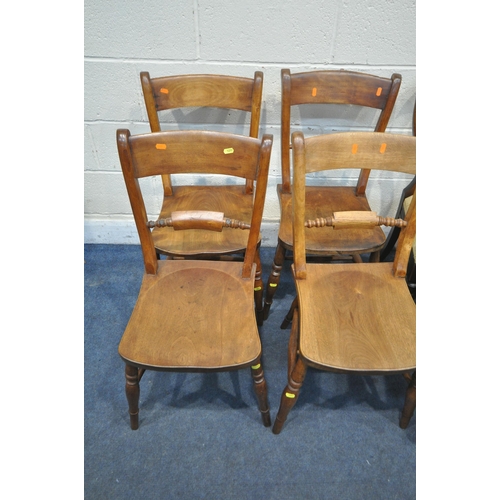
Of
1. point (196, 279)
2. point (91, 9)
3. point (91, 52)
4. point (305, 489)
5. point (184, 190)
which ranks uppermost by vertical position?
point (91, 9)

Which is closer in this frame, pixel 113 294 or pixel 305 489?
pixel 305 489

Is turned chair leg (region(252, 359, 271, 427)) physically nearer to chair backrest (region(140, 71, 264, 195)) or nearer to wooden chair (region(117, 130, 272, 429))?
wooden chair (region(117, 130, 272, 429))

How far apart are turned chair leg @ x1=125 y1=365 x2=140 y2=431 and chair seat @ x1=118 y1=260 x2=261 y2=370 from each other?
0.11 metres

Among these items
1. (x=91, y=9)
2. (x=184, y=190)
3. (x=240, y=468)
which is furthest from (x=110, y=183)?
(x=240, y=468)

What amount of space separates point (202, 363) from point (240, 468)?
46 cm

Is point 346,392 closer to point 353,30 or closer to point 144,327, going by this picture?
point 144,327

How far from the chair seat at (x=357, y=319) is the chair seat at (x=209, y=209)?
285 mm

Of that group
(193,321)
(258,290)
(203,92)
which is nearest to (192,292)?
(193,321)

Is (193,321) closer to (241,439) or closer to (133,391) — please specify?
(133,391)

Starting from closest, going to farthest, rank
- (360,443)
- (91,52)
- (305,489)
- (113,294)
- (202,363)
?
(202,363), (305,489), (360,443), (91,52), (113,294)

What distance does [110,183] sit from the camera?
1753 millimetres

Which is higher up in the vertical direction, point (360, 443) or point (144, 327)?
point (144, 327)

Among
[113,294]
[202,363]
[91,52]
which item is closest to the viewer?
[202,363]

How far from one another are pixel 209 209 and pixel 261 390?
0.64 meters
